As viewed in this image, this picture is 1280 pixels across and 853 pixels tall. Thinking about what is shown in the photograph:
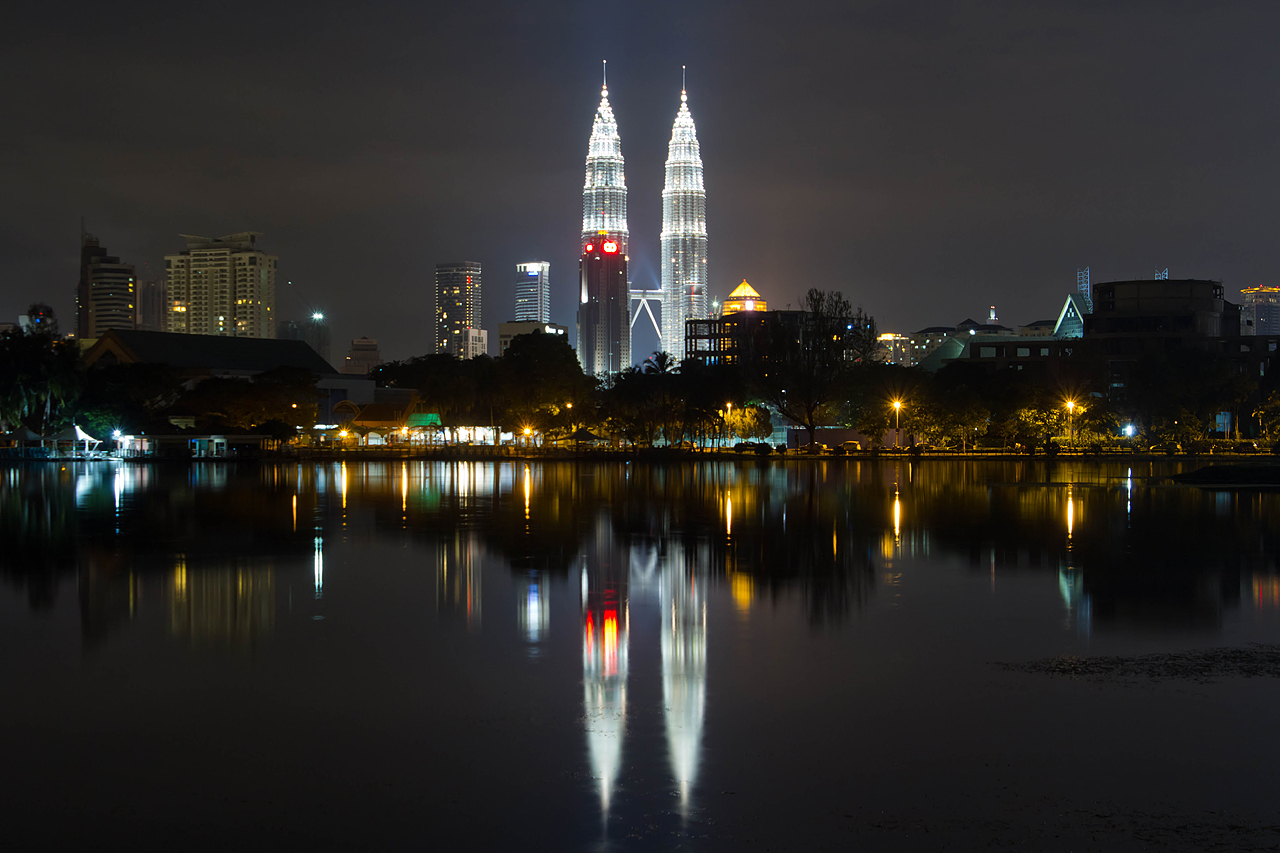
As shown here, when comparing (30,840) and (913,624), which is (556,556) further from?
(30,840)

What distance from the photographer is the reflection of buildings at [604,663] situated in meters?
7.89

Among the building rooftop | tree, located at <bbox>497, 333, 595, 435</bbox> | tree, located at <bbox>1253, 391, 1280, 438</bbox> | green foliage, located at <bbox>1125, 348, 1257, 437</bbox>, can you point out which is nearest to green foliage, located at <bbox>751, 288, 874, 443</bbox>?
tree, located at <bbox>497, 333, 595, 435</bbox>

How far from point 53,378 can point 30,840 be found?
265ft

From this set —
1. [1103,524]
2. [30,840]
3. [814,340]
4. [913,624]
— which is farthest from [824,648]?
[814,340]

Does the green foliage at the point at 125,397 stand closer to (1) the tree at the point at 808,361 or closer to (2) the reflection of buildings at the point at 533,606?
(1) the tree at the point at 808,361

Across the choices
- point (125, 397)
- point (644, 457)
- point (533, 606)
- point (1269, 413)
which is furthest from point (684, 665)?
point (1269, 413)

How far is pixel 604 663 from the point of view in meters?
10.8

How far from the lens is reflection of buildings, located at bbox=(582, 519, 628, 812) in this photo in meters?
7.89

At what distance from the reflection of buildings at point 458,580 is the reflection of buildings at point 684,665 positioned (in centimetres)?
252

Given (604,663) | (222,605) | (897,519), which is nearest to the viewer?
(604,663)

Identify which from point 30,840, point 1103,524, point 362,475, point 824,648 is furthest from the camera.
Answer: point 362,475

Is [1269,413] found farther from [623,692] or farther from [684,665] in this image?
[623,692]

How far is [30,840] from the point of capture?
643cm

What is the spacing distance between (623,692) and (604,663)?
1.18 m
